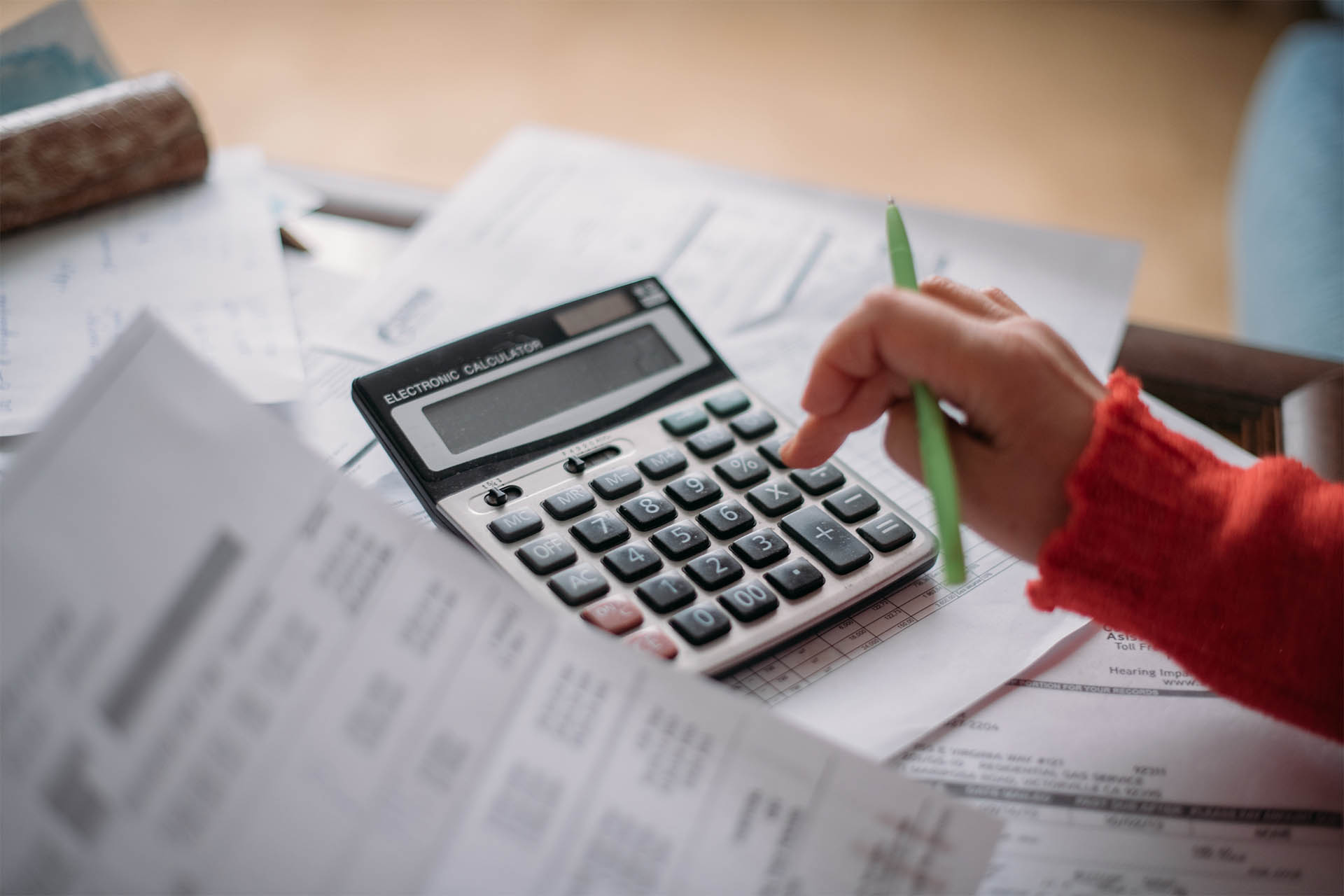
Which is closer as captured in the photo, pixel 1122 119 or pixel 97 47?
pixel 97 47

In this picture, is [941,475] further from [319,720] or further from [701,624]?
[319,720]

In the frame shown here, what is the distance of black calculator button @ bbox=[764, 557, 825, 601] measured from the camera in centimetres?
39

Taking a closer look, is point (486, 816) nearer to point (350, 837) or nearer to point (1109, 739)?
point (350, 837)

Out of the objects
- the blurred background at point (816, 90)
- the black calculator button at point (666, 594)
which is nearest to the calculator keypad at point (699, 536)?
the black calculator button at point (666, 594)

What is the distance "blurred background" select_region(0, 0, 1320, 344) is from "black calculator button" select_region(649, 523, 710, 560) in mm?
1081

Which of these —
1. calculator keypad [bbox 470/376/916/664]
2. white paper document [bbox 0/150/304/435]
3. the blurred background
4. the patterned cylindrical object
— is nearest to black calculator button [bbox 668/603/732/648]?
calculator keypad [bbox 470/376/916/664]

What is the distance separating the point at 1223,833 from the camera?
34cm

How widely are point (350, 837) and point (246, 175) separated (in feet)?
1.61

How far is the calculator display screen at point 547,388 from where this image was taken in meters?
0.44

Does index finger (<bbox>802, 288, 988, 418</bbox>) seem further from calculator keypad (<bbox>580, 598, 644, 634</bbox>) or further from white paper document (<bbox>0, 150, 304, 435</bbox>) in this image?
white paper document (<bbox>0, 150, 304, 435</bbox>)

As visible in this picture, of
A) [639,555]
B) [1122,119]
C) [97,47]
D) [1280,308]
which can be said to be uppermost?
[97,47]

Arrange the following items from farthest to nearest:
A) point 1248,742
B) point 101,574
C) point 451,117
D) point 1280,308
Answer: point 451,117 < point 1280,308 < point 1248,742 < point 101,574

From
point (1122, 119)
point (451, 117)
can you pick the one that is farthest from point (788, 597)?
point (1122, 119)

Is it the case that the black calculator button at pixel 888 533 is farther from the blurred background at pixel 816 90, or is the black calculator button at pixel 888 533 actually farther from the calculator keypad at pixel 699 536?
the blurred background at pixel 816 90
